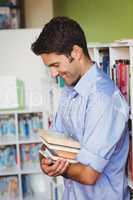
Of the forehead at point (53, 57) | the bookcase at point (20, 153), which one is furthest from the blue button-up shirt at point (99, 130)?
the bookcase at point (20, 153)

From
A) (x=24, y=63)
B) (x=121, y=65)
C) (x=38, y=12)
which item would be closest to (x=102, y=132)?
(x=121, y=65)

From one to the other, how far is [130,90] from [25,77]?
69.9 inches

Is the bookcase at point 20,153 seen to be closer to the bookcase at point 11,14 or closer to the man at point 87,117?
the bookcase at point 11,14

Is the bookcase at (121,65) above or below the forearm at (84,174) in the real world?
above

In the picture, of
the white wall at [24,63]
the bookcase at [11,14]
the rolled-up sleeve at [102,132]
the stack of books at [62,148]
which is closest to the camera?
the rolled-up sleeve at [102,132]

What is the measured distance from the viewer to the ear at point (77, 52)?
1.41 meters

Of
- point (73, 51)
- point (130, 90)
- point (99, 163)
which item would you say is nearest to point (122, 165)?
point (99, 163)

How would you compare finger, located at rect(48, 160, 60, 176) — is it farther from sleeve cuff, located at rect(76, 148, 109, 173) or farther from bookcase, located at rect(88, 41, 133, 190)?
bookcase, located at rect(88, 41, 133, 190)

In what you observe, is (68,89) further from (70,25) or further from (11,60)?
(11,60)

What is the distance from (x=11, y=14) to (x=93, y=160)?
260 cm

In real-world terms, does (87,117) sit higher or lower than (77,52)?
lower

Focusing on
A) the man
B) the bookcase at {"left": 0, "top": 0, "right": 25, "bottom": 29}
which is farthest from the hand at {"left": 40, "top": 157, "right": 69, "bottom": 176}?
the bookcase at {"left": 0, "top": 0, "right": 25, "bottom": 29}

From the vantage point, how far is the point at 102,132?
134 centimetres

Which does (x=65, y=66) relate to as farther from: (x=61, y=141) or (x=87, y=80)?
(x=61, y=141)
